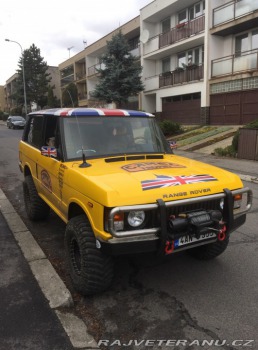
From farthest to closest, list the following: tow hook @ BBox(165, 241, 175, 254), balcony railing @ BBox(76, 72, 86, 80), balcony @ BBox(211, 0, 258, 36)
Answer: balcony railing @ BBox(76, 72, 86, 80), balcony @ BBox(211, 0, 258, 36), tow hook @ BBox(165, 241, 175, 254)

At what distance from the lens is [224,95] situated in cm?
2055

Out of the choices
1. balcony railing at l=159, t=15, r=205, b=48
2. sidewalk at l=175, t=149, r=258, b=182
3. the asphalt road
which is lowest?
sidewalk at l=175, t=149, r=258, b=182

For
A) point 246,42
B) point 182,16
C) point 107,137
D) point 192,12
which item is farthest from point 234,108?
point 107,137

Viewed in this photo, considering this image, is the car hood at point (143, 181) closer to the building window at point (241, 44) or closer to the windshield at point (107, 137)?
the windshield at point (107, 137)

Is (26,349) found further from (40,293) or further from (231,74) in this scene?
(231,74)

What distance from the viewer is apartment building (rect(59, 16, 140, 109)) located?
99.6 feet

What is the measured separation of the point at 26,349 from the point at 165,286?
61.7 inches

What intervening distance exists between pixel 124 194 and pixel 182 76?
22459mm

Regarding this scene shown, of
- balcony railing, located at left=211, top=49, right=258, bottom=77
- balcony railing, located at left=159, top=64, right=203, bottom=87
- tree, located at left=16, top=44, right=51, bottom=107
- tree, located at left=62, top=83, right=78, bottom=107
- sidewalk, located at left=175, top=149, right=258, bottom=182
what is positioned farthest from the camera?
tree, located at left=16, top=44, right=51, bottom=107

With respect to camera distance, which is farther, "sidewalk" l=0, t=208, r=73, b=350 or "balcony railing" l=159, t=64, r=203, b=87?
"balcony railing" l=159, t=64, r=203, b=87

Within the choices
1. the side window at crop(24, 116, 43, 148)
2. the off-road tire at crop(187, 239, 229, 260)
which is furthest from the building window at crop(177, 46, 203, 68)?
the off-road tire at crop(187, 239, 229, 260)

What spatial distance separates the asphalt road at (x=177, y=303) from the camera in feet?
8.99

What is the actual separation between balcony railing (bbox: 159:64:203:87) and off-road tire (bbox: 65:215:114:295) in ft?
68.1

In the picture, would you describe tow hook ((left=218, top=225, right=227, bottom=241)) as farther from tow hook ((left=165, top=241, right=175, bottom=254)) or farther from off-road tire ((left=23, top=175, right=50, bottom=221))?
off-road tire ((left=23, top=175, right=50, bottom=221))
